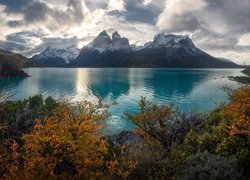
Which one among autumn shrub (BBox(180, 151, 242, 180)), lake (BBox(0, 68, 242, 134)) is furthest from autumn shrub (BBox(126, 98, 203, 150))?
lake (BBox(0, 68, 242, 134))

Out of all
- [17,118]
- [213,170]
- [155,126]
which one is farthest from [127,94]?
[213,170]

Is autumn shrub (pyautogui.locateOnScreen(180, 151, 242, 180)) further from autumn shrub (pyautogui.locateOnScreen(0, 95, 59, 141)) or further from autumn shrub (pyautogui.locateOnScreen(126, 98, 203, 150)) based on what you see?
autumn shrub (pyautogui.locateOnScreen(0, 95, 59, 141))

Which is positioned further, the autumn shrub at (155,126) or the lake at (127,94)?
the lake at (127,94)

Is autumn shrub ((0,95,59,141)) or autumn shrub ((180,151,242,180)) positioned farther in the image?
autumn shrub ((0,95,59,141))

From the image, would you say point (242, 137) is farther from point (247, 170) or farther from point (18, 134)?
point (18, 134)

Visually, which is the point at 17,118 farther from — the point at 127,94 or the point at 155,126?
the point at 127,94

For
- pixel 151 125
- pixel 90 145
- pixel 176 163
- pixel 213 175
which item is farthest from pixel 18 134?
pixel 213 175

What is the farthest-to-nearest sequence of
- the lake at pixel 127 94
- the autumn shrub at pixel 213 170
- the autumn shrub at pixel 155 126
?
the lake at pixel 127 94 < the autumn shrub at pixel 155 126 < the autumn shrub at pixel 213 170

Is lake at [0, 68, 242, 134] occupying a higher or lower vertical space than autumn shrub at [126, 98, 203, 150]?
lower

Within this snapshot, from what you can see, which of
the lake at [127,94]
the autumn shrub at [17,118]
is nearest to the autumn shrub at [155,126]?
the autumn shrub at [17,118]

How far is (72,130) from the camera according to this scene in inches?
414

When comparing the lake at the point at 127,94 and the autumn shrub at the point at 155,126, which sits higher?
the autumn shrub at the point at 155,126

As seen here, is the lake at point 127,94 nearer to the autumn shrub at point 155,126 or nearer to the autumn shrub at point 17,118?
the autumn shrub at point 17,118

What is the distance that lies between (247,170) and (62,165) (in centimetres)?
722
